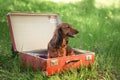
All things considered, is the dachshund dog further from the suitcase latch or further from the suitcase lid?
the suitcase lid

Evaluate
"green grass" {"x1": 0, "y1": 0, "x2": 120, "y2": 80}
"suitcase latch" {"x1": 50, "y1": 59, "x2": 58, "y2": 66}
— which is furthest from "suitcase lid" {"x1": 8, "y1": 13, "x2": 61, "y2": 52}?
"suitcase latch" {"x1": 50, "y1": 59, "x2": 58, "y2": 66}

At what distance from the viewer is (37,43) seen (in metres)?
5.69

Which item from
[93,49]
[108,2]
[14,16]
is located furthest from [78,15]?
[14,16]

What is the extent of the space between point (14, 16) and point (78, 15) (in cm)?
333

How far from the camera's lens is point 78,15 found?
8.66 m

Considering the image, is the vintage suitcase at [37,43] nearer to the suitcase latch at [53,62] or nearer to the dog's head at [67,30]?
the suitcase latch at [53,62]

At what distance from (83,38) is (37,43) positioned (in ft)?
4.58

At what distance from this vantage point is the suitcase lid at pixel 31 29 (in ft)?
17.8

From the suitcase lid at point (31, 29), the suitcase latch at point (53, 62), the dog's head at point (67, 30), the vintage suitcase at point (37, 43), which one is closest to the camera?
the suitcase latch at point (53, 62)

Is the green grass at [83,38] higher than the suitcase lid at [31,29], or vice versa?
the suitcase lid at [31,29]

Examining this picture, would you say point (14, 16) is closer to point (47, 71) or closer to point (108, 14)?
Result: point (47, 71)

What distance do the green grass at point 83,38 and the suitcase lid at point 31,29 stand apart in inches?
11.1

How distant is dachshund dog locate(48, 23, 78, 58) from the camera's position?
15.0ft

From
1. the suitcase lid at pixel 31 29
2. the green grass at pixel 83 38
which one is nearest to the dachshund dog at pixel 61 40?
the green grass at pixel 83 38
